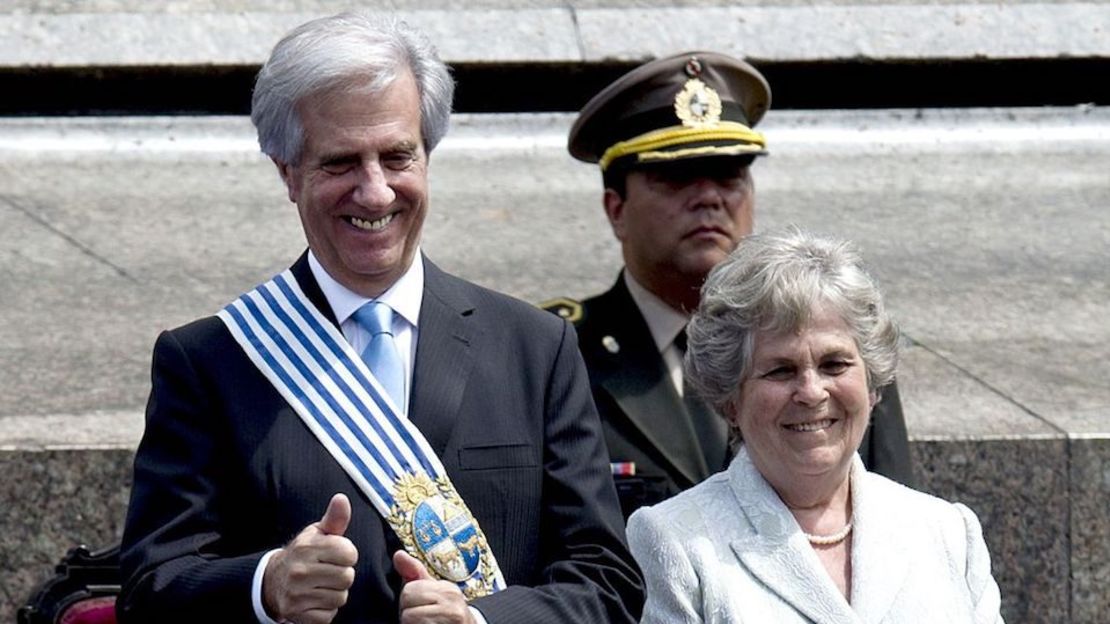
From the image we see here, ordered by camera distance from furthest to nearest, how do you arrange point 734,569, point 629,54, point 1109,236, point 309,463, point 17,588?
point 629,54 < point 1109,236 < point 17,588 < point 734,569 < point 309,463

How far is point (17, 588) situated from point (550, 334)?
1.86 m

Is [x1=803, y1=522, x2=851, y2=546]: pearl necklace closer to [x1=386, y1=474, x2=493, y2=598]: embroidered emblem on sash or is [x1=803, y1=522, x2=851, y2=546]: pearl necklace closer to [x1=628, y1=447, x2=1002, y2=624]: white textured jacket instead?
[x1=628, y1=447, x2=1002, y2=624]: white textured jacket

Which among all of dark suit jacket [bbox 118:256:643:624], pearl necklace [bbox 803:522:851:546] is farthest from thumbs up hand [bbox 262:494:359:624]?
pearl necklace [bbox 803:522:851:546]

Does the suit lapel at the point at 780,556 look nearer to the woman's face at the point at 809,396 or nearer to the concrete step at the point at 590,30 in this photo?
the woman's face at the point at 809,396

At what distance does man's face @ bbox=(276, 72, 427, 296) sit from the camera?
11.4 feet

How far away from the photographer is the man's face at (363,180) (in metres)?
3.46

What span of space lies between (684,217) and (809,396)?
3.50 feet

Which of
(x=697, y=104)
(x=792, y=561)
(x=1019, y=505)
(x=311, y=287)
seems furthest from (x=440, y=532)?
(x=1019, y=505)

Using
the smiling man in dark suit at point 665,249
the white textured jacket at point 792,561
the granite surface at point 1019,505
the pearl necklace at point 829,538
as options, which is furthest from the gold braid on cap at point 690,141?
the pearl necklace at point 829,538

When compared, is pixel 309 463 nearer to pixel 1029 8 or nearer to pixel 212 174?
pixel 212 174

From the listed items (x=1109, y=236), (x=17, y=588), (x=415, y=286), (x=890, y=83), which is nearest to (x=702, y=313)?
(x=415, y=286)

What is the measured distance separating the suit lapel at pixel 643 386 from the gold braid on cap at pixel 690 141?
293mm

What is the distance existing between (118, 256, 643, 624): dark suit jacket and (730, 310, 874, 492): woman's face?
1.28ft

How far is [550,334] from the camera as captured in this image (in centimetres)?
367
